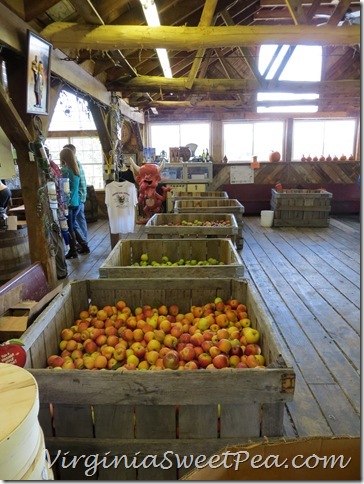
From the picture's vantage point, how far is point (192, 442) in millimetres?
1580

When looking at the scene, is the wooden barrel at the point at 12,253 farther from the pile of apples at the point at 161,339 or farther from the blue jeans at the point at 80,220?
the pile of apples at the point at 161,339

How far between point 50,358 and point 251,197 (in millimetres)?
8531

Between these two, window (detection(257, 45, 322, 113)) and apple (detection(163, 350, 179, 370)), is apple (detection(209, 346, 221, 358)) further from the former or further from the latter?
window (detection(257, 45, 322, 113))

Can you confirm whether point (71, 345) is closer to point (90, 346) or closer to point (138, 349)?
point (90, 346)

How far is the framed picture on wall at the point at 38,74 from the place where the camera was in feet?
10.8

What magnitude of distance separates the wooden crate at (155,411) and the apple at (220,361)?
0.30 metres

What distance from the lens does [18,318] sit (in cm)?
259

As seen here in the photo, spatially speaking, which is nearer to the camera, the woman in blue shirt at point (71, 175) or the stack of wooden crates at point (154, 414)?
the stack of wooden crates at point (154, 414)

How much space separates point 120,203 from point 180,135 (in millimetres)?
7210

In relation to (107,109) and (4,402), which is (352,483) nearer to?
(4,402)

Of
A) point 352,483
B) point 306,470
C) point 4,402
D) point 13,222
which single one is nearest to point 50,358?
point 4,402

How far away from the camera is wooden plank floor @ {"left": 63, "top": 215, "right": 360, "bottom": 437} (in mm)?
2416

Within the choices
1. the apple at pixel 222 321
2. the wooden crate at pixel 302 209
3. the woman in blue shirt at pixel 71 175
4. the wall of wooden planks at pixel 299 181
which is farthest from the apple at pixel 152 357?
the wall of wooden planks at pixel 299 181

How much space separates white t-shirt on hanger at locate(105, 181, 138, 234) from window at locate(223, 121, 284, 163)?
7029 millimetres
